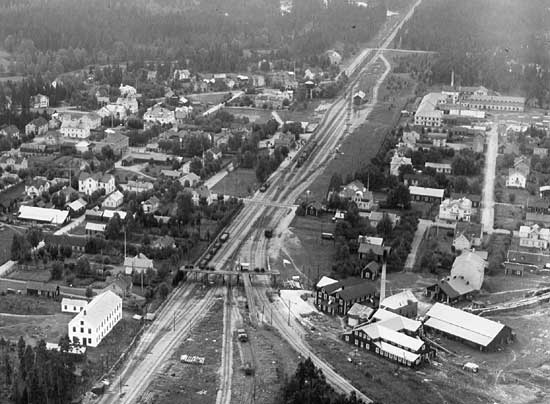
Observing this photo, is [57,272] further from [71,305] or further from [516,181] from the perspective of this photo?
[516,181]

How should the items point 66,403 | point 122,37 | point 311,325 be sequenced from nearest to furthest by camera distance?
point 66,403 < point 311,325 < point 122,37

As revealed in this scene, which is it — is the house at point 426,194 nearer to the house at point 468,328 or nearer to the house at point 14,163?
the house at point 468,328

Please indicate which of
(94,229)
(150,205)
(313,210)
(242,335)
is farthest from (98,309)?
(313,210)

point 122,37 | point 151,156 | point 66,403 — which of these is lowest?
point 66,403

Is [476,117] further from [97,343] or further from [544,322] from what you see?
[97,343]

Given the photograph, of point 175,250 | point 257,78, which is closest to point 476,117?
point 257,78

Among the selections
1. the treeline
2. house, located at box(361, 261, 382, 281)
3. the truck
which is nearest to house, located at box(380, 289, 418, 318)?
house, located at box(361, 261, 382, 281)

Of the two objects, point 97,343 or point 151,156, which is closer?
point 97,343

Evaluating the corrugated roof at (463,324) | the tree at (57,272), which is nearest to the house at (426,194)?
the corrugated roof at (463,324)
